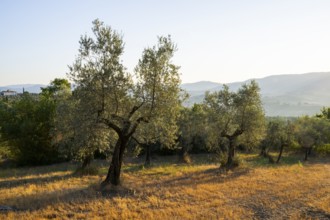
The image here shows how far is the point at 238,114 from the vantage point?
1567 inches

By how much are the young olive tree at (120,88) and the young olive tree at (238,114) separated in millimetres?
16416

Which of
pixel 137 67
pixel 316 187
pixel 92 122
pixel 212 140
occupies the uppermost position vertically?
pixel 137 67

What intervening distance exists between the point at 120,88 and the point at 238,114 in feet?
67.9

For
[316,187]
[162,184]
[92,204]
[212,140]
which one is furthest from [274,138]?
[92,204]

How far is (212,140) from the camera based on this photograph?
41.8m

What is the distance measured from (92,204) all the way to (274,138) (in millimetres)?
47170

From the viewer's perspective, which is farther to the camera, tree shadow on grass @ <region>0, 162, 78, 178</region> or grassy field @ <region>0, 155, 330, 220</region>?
tree shadow on grass @ <region>0, 162, 78, 178</region>

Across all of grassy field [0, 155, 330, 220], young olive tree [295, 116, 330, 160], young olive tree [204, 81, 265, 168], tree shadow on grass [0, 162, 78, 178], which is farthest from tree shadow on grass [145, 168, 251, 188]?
young olive tree [295, 116, 330, 160]

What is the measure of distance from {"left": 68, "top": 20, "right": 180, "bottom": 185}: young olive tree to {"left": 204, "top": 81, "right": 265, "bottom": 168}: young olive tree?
16416mm

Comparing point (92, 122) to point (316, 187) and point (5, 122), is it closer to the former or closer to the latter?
point (316, 187)

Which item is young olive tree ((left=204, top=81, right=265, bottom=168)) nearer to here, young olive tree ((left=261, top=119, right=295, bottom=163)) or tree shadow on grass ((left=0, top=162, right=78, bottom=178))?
young olive tree ((left=261, top=119, right=295, bottom=163))

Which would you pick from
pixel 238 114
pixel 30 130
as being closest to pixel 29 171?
pixel 30 130

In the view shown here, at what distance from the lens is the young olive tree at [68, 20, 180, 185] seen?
23.2 metres

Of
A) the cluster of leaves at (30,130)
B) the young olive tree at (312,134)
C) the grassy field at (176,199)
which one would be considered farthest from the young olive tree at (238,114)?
the cluster of leaves at (30,130)
